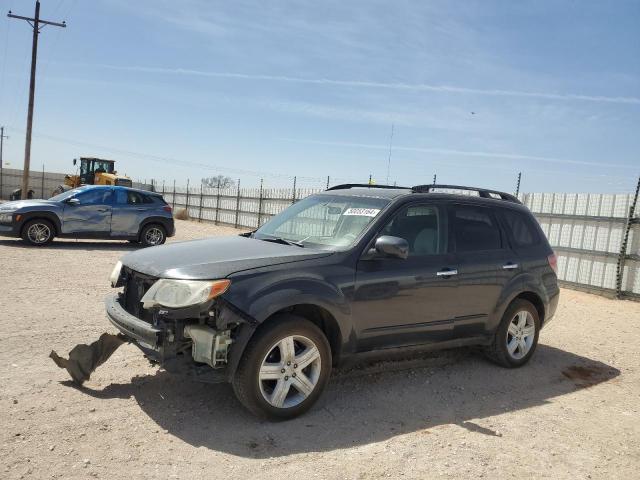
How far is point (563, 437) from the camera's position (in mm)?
4109

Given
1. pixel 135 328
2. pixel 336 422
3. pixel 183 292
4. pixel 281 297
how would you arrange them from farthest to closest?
pixel 336 422
pixel 135 328
pixel 281 297
pixel 183 292

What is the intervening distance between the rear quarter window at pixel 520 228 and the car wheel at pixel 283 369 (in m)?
2.72

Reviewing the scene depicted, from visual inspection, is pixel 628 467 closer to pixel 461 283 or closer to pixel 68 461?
pixel 461 283

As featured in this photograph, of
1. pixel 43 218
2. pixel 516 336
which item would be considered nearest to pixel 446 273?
pixel 516 336

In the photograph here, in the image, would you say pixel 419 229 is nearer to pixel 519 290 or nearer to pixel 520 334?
pixel 519 290

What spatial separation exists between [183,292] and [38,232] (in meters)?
11.0

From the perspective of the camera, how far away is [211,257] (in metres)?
4.09

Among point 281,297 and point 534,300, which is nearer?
point 281,297

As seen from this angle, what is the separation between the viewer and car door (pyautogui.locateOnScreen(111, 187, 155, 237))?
1412 centimetres

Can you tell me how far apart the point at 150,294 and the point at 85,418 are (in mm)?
972

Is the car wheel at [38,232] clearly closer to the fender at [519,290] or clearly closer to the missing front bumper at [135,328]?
the missing front bumper at [135,328]

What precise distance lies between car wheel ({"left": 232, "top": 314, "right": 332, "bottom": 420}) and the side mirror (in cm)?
81

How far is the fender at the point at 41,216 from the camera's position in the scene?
41.8 feet

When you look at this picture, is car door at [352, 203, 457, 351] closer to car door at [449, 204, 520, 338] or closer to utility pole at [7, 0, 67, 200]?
car door at [449, 204, 520, 338]
